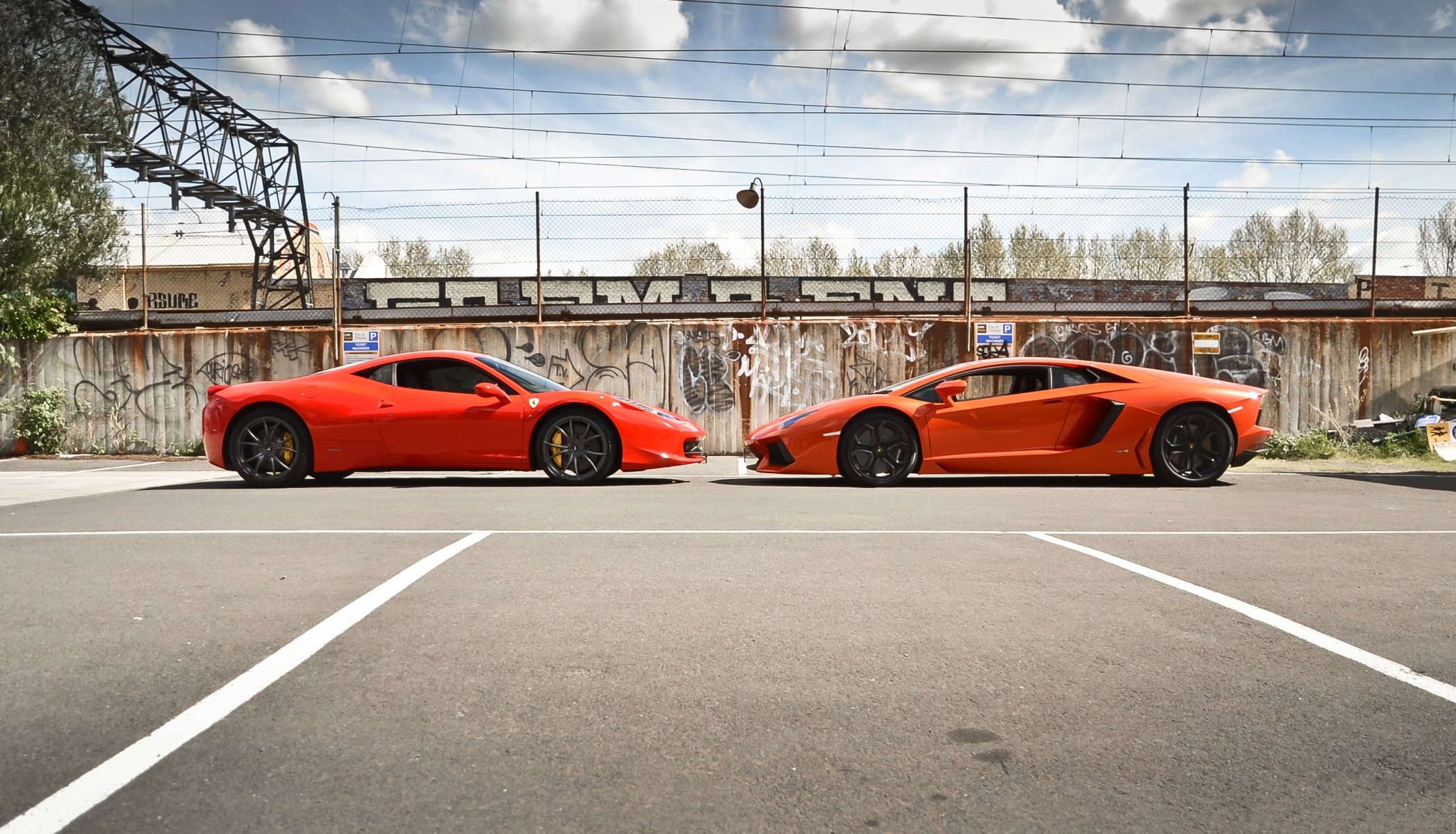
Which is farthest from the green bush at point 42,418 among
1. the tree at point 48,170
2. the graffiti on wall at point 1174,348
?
the graffiti on wall at point 1174,348

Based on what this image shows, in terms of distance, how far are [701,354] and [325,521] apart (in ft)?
25.2

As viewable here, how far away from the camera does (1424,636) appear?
3402 mm

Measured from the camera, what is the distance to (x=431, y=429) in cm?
887

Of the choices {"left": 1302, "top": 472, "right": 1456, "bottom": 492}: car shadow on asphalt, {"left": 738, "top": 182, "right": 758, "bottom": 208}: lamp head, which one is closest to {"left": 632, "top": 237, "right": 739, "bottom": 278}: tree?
{"left": 738, "top": 182, "right": 758, "bottom": 208}: lamp head

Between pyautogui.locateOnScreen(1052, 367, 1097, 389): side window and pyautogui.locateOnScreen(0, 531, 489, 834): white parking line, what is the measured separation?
6.68m

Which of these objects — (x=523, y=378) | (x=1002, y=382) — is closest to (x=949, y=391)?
(x=1002, y=382)

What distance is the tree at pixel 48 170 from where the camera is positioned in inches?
584

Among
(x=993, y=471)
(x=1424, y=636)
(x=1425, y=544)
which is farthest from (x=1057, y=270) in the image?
(x=1424, y=636)

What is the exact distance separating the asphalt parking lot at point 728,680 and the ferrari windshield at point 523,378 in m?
3.37

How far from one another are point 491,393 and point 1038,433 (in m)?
4.91

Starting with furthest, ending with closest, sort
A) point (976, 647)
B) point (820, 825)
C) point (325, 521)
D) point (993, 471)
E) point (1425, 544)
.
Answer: point (993, 471) → point (325, 521) → point (1425, 544) → point (976, 647) → point (820, 825)

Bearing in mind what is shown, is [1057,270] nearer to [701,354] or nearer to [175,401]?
[701,354]

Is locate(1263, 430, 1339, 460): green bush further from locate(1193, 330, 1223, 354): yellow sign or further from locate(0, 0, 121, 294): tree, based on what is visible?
locate(0, 0, 121, 294): tree

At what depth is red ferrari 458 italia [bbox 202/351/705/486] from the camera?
8.87 m
